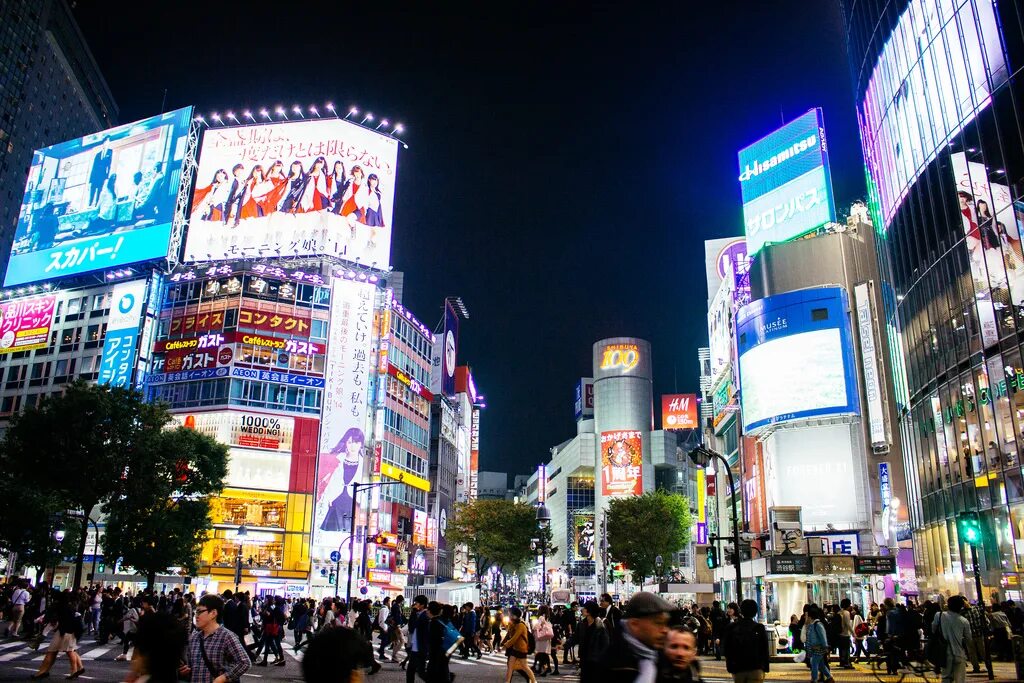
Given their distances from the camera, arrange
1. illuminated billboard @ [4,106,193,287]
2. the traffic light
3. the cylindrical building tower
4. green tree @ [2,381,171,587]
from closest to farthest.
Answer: the traffic light → green tree @ [2,381,171,587] → illuminated billboard @ [4,106,193,287] → the cylindrical building tower

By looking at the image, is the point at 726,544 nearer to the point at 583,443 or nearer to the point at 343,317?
the point at 343,317

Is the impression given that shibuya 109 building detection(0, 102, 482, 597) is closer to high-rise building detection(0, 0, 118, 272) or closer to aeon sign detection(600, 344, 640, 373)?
high-rise building detection(0, 0, 118, 272)

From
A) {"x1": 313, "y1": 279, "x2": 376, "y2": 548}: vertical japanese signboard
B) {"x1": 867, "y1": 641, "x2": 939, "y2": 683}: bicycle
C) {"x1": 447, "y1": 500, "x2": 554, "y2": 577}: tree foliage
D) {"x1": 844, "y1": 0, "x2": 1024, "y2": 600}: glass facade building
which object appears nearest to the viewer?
{"x1": 867, "y1": 641, "x2": 939, "y2": 683}: bicycle

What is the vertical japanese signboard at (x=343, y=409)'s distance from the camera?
63.0m

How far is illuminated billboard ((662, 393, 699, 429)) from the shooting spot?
115m

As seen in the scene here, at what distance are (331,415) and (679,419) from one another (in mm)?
63626

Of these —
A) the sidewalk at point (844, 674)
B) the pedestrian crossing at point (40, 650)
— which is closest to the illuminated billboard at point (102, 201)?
the pedestrian crossing at point (40, 650)

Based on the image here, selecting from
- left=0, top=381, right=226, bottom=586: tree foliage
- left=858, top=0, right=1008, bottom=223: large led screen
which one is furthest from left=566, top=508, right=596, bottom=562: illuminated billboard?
left=0, top=381, right=226, bottom=586: tree foliage

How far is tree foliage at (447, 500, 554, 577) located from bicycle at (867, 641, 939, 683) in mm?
49884

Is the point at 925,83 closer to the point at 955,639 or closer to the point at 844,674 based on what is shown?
the point at 844,674

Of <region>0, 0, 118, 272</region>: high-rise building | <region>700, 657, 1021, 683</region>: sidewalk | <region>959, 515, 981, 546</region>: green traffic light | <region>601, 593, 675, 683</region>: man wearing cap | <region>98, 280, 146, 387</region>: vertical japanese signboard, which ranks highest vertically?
<region>0, 0, 118, 272</region>: high-rise building

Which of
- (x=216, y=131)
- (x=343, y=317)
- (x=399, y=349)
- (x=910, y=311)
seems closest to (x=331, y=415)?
(x=343, y=317)

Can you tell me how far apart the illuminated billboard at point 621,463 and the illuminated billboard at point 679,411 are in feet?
16.5

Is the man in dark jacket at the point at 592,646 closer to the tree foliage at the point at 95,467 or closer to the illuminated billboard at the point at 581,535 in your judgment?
the tree foliage at the point at 95,467
